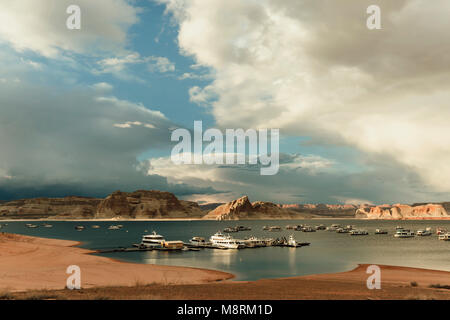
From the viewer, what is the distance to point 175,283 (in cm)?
3822

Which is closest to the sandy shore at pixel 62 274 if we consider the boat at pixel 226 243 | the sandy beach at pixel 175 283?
the sandy beach at pixel 175 283

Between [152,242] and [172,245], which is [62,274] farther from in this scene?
[152,242]

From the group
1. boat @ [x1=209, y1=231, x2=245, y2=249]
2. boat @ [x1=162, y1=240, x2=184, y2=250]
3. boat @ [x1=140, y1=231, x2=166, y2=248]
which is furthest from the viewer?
boat @ [x1=209, y1=231, x2=245, y2=249]

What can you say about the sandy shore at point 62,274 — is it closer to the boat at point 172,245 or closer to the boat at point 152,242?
the boat at point 172,245

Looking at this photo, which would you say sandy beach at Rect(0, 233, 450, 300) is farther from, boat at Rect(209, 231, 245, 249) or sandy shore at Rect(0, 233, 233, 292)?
boat at Rect(209, 231, 245, 249)

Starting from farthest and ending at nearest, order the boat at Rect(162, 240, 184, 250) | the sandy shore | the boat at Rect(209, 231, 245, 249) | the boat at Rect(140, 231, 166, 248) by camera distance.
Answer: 1. the boat at Rect(209, 231, 245, 249)
2. the boat at Rect(140, 231, 166, 248)
3. the boat at Rect(162, 240, 184, 250)
4. the sandy shore

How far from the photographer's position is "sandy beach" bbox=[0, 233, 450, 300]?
24.8 m

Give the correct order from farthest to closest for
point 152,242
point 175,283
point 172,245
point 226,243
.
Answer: point 152,242 → point 226,243 → point 172,245 → point 175,283

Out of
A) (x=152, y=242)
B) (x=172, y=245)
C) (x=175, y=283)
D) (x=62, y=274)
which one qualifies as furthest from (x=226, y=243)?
(x=175, y=283)

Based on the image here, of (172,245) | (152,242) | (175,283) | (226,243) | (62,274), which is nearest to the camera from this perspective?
(175,283)

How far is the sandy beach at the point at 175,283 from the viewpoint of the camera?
24828 millimetres

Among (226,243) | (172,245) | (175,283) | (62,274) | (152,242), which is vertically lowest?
(152,242)

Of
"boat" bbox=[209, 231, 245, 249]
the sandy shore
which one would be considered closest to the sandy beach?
the sandy shore
